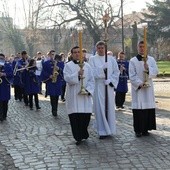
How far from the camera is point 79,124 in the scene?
817 centimetres

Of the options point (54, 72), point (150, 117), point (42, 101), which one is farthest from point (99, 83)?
point (42, 101)

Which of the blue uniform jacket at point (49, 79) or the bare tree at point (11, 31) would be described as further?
the bare tree at point (11, 31)

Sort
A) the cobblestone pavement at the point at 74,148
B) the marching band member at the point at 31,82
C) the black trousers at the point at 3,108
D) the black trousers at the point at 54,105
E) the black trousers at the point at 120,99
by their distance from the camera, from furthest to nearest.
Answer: the marching band member at the point at 31,82, the black trousers at the point at 120,99, the black trousers at the point at 54,105, the black trousers at the point at 3,108, the cobblestone pavement at the point at 74,148

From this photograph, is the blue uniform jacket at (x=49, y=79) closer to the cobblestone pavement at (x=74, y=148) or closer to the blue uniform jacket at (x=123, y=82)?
the cobblestone pavement at (x=74, y=148)

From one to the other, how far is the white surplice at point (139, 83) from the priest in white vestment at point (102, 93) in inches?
16.4

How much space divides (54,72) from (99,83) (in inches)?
160

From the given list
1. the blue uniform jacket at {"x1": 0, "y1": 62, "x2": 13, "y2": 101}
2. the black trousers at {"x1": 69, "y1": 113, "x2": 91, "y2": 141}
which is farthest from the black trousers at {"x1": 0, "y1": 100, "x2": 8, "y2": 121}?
the black trousers at {"x1": 69, "y1": 113, "x2": 91, "y2": 141}

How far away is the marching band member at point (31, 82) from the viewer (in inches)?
556

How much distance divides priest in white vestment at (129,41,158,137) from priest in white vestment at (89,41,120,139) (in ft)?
1.44

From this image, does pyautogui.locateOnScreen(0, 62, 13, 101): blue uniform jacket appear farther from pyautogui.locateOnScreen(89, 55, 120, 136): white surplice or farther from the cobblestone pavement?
pyautogui.locateOnScreen(89, 55, 120, 136): white surplice

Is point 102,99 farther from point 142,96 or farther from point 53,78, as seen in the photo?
point 53,78

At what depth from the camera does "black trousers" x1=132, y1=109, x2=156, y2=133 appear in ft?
28.5

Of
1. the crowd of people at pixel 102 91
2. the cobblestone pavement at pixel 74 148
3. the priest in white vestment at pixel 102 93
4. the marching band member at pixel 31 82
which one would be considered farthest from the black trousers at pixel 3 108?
the priest in white vestment at pixel 102 93

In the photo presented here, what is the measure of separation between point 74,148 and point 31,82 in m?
6.87
